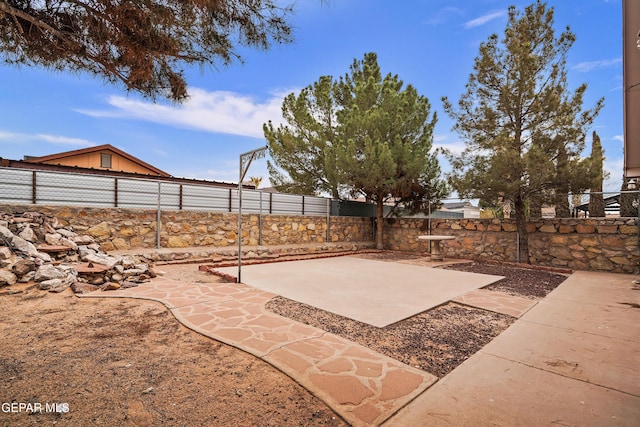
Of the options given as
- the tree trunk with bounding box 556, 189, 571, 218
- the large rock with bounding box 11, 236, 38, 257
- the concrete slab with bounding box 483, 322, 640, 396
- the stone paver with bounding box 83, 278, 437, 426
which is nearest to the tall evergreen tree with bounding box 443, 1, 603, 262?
the tree trunk with bounding box 556, 189, 571, 218

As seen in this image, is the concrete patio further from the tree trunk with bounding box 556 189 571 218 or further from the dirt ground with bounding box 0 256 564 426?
the tree trunk with bounding box 556 189 571 218

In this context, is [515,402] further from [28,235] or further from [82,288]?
[28,235]

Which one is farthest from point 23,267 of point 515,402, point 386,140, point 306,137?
point 386,140

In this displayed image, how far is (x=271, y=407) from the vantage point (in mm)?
1872

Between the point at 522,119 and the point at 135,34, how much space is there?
977 centimetres

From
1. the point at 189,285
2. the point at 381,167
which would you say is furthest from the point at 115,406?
the point at 381,167

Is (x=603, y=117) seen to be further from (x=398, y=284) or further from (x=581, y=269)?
(x=398, y=284)

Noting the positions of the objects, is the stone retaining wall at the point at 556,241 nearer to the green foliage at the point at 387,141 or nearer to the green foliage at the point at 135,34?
the green foliage at the point at 387,141

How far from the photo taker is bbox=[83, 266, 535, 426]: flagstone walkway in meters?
1.97

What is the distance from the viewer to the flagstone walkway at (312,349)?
197 centimetres

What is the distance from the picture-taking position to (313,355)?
2.58 meters

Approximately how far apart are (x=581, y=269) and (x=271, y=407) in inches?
383

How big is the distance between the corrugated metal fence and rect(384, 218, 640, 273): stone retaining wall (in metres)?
6.55

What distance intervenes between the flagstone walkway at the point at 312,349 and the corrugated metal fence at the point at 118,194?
4.01 meters
